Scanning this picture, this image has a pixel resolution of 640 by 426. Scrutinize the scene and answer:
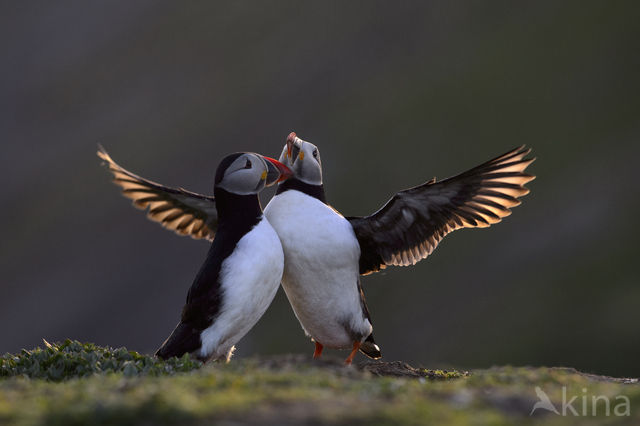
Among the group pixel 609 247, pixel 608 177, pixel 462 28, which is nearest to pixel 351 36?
pixel 462 28

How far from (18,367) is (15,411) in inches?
118

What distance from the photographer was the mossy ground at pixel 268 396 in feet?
15.9

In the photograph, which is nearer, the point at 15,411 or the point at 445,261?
the point at 15,411

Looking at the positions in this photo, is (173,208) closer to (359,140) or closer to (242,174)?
(242,174)

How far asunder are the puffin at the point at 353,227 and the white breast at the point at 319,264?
1 cm

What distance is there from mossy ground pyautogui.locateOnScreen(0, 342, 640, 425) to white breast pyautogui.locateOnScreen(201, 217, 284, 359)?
0.63 m

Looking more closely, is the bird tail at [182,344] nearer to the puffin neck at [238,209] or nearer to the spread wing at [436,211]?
the puffin neck at [238,209]

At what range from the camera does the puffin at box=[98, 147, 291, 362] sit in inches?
320

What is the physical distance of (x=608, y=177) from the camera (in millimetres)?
35281

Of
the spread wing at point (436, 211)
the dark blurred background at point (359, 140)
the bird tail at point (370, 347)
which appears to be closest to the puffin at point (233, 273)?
the spread wing at point (436, 211)

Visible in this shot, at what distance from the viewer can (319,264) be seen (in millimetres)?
8906

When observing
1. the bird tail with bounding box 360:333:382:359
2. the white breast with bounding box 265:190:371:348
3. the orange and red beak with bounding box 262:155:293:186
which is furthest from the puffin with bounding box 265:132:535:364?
the bird tail with bounding box 360:333:382:359

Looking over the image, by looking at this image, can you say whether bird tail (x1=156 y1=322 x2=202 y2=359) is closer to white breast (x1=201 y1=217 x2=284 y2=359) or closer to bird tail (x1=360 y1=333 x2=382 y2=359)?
white breast (x1=201 y1=217 x2=284 y2=359)

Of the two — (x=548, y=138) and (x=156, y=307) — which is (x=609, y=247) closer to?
(x=548, y=138)
